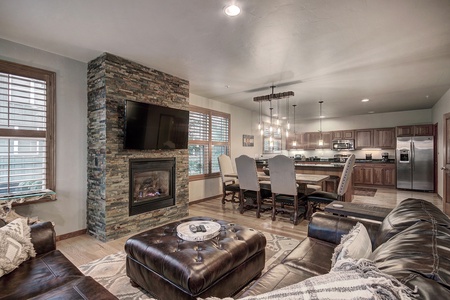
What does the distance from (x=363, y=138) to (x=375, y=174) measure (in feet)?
4.44

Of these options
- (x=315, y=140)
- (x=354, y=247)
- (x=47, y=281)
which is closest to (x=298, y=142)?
(x=315, y=140)

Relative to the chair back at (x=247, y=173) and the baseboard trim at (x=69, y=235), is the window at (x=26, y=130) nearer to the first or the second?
the baseboard trim at (x=69, y=235)

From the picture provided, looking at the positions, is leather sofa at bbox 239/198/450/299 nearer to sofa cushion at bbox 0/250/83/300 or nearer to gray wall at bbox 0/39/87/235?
sofa cushion at bbox 0/250/83/300

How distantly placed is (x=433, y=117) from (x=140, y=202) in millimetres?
8586

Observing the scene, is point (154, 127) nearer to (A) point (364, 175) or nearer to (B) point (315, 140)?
(B) point (315, 140)

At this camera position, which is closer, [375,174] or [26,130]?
[26,130]

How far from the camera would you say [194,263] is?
1.60 m

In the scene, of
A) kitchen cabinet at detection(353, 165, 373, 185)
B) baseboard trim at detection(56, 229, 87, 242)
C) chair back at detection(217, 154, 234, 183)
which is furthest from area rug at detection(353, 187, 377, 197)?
baseboard trim at detection(56, 229, 87, 242)

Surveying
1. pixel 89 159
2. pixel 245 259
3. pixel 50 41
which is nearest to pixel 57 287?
pixel 245 259

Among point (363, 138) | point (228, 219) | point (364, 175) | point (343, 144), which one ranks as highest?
point (363, 138)

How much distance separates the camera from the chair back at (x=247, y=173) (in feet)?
13.8

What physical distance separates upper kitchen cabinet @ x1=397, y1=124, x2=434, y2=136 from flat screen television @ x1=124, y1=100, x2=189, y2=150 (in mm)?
7017

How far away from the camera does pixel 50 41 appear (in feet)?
9.14

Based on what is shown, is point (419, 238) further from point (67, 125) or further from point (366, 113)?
point (366, 113)
